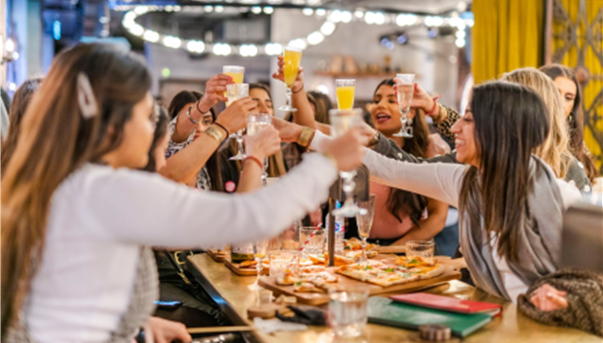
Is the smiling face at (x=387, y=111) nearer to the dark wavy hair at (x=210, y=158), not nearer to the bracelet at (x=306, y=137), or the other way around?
the dark wavy hair at (x=210, y=158)

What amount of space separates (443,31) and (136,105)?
31.9ft

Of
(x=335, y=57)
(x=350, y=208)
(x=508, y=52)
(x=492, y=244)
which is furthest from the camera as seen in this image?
(x=335, y=57)

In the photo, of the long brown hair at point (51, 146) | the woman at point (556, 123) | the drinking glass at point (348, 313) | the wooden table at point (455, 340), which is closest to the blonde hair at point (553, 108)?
the woman at point (556, 123)

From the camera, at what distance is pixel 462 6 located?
33.4ft

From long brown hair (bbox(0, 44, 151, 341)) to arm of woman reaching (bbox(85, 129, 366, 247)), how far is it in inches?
3.4

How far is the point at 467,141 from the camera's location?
210 cm

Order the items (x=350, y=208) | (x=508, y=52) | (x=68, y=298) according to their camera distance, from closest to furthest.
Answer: (x=68, y=298), (x=350, y=208), (x=508, y=52)

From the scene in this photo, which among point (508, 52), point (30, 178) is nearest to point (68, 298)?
point (30, 178)

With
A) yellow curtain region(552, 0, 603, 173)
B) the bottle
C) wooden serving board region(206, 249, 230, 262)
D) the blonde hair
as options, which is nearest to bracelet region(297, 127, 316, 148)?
the bottle

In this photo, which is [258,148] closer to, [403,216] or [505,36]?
[403,216]

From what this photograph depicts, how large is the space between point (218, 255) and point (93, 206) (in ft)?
4.45

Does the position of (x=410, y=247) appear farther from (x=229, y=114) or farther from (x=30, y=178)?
(x=30, y=178)

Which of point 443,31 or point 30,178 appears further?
point 443,31

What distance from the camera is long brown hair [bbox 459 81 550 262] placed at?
1948 mm
